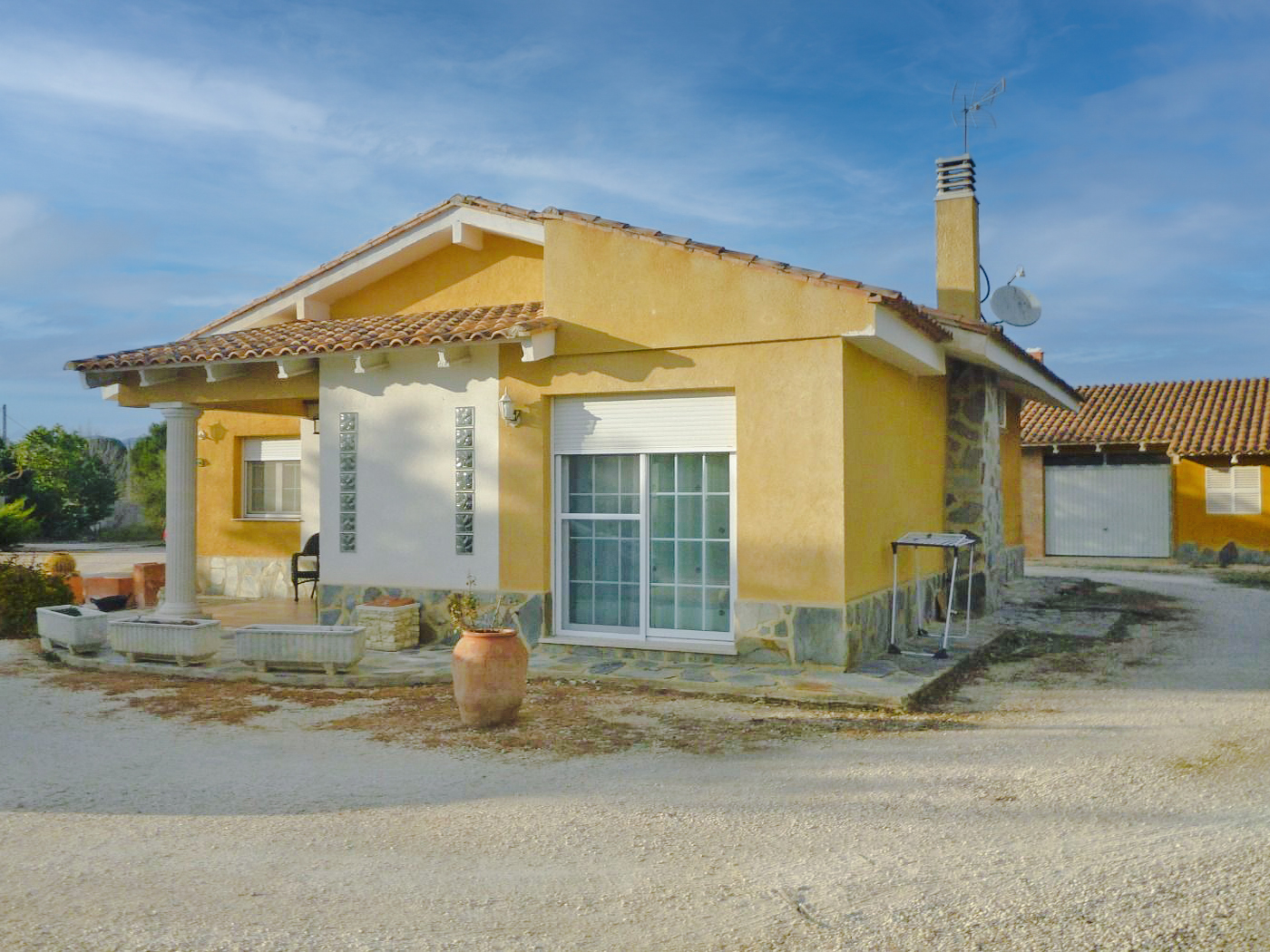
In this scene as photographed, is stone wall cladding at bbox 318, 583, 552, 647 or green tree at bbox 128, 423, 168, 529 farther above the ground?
green tree at bbox 128, 423, 168, 529

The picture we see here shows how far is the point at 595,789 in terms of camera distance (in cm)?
585

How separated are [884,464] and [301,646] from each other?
564cm

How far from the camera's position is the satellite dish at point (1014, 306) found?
15586 millimetres

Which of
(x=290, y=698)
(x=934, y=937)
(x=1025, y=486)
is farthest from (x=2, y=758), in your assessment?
(x=1025, y=486)

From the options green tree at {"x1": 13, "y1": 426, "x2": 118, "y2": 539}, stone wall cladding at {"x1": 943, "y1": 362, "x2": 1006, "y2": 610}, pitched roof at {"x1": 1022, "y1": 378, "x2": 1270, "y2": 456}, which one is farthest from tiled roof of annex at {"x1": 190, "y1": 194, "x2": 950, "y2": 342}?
green tree at {"x1": 13, "y1": 426, "x2": 118, "y2": 539}

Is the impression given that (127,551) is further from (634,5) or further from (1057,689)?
(1057,689)

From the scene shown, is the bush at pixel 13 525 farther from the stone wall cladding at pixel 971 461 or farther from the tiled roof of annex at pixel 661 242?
the stone wall cladding at pixel 971 461

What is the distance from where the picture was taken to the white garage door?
75.5 feet

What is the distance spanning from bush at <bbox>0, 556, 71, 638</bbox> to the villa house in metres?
2.01

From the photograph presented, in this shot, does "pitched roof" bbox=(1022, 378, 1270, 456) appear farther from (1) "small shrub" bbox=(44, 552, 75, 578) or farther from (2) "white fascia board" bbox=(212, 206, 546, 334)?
(1) "small shrub" bbox=(44, 552, 75, 578)

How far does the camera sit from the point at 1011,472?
18.0 m

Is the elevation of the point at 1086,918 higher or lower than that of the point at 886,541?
lower

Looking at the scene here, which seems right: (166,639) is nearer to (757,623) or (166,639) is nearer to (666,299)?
(757,623)

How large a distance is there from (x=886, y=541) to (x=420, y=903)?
7091 millimetres
